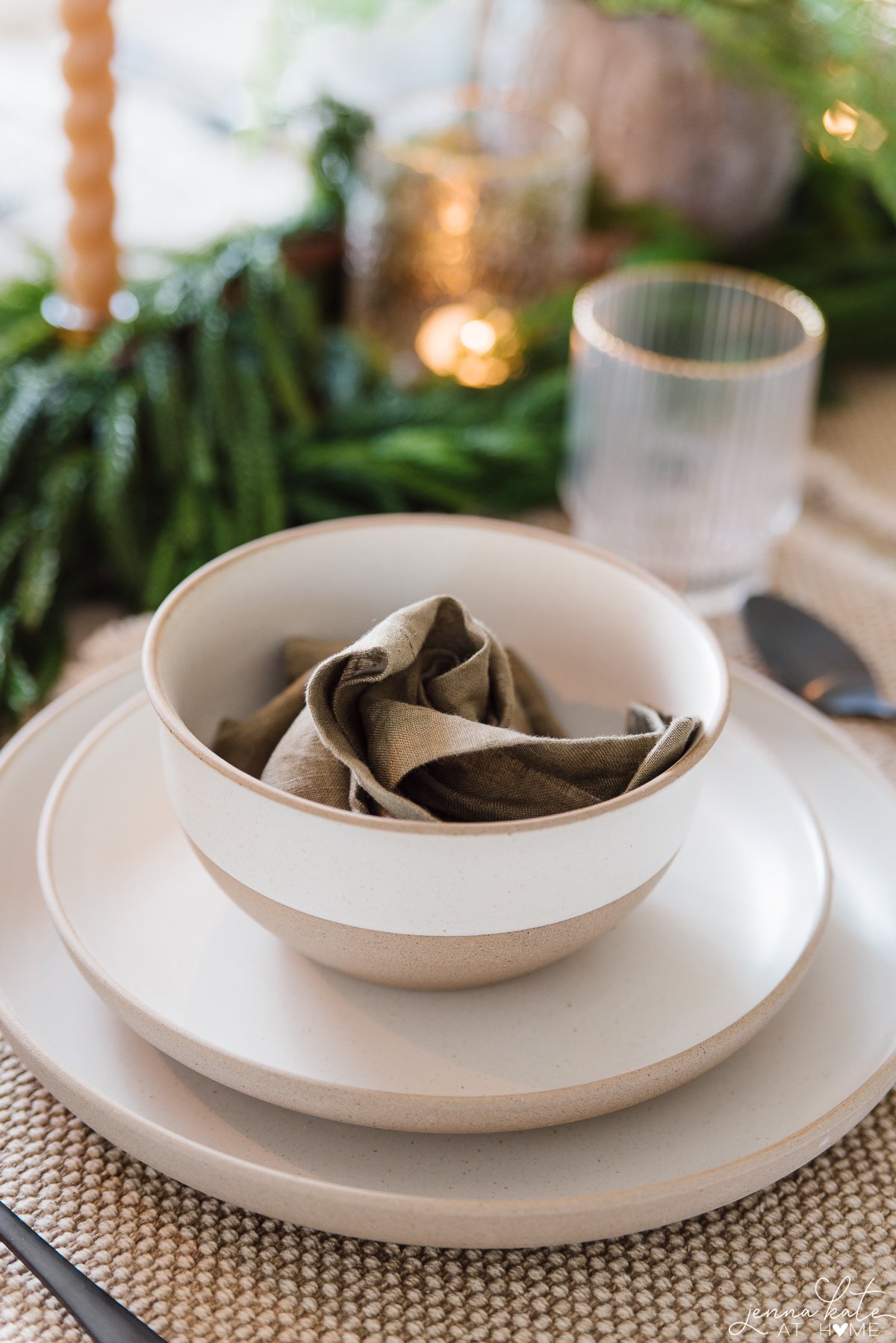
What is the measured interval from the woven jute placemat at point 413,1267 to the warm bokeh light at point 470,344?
2.22ft

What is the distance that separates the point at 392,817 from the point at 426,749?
0.08ft

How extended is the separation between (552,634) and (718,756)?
0.09 m

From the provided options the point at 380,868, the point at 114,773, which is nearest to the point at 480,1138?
the point at 380,868

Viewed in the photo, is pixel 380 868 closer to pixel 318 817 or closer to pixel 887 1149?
pixel 318 817

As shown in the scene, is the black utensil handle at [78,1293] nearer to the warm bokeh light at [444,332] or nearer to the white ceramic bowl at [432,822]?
the white ceramic bowl at [432,822]

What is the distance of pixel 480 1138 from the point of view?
38 centimetres

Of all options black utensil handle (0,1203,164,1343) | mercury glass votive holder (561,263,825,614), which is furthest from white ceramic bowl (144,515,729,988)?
mercury glass votive holder (561,263,825,614)

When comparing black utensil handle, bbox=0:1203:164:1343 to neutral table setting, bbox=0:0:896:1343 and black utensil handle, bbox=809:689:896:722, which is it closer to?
neutral table setting, bbox=0:0:896:1343

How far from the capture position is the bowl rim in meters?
0.35

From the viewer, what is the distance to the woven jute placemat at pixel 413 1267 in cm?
36

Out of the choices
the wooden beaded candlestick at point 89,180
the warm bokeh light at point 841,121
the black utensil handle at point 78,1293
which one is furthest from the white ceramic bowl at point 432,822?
the warm bokeh light at point 841,121

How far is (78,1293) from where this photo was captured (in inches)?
13.9

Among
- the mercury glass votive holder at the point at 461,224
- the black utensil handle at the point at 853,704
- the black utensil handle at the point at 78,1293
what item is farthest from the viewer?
the mercury glass votive holder at the point at 461,224

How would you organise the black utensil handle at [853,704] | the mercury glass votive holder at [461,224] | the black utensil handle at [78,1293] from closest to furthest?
the black utensil handle at [78,1293] → the black utensil handle at [853,704] → the mercury glass votive holder at [461,224]
